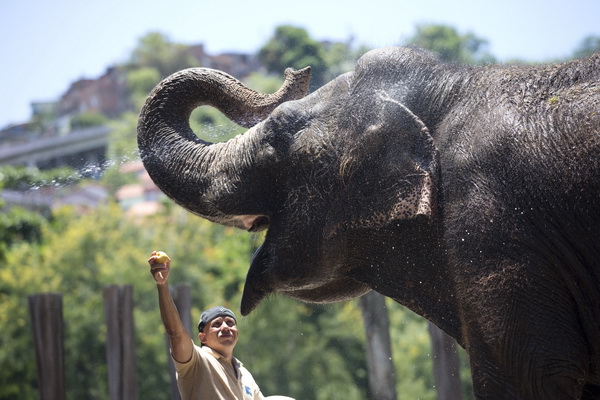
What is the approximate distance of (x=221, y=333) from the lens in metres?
4.85

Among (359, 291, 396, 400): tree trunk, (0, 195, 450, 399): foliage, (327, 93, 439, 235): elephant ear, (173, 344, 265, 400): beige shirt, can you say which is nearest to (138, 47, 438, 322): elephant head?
(327, 93, 439, 235): elephant ear

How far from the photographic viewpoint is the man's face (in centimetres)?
485

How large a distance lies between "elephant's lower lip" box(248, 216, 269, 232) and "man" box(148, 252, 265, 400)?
48 centimetres

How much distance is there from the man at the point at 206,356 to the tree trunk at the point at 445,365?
297cm

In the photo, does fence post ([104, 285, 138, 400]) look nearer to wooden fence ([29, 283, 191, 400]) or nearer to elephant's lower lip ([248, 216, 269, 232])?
wooden fence ([29, 283, 191, 400])

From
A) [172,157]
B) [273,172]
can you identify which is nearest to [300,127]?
[273,172]

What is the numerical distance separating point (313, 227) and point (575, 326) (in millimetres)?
1015

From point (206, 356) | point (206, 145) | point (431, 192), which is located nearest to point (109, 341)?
point (206, 356)

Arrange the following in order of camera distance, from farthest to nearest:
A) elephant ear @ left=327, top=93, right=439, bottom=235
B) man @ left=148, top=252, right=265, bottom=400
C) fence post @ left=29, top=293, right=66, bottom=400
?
fence post @ left=29, top=293, right=66, bottom=400 → man @ left=148, top=252, right=265, bottom=400 → elephant ear @ left=327, top=93, right=439, bottom=235

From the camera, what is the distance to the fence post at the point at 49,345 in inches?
332

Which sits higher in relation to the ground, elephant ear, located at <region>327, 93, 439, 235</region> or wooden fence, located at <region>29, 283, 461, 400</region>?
elephant ear, located at <region>327, 93, 439, 235</region>

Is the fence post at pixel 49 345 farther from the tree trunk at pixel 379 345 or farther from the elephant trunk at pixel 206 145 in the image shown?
the elephant trunk at pixel 206 145

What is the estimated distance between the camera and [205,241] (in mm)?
20297

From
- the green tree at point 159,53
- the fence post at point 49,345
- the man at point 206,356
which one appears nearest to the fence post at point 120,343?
the fence post at point 49,345
